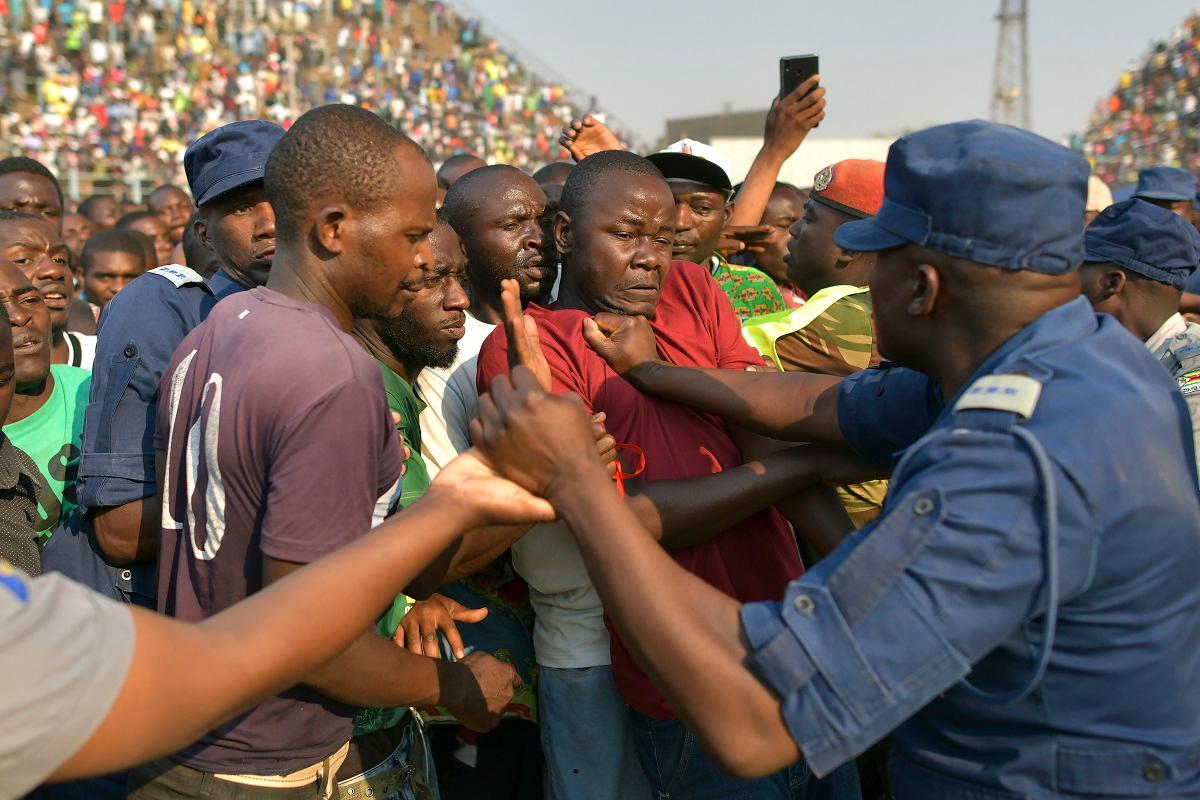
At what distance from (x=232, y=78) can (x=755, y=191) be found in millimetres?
25100

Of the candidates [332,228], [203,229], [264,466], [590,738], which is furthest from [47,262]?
[590,738]

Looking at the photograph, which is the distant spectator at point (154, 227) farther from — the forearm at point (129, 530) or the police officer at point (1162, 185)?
the police officer at point (1162, 185)

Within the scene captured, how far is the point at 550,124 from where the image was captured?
116 feet

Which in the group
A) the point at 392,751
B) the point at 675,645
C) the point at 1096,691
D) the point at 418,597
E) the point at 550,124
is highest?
the point at 675,645

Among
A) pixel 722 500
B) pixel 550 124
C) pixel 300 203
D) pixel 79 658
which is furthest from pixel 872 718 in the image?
pixel 550 124

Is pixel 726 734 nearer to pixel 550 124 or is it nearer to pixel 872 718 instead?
pixel 872 718

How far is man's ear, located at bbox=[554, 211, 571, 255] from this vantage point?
343 cm

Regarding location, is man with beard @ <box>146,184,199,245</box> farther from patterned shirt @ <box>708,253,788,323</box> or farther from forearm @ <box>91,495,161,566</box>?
forearm @ <box>91,495,161,566</box>

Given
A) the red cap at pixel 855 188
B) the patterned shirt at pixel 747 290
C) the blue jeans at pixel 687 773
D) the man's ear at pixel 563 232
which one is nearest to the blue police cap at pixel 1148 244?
the red cap at pixel 855 188

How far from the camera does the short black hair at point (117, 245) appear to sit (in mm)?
7188

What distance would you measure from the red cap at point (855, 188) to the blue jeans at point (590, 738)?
198cm

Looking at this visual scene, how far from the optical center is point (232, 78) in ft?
88.9

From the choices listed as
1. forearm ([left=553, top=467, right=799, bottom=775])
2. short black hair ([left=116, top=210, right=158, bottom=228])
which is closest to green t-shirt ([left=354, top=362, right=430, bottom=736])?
forearm ([left=553, top=467, right=799, bottom=775])

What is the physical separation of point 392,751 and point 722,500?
1108 millimetres
